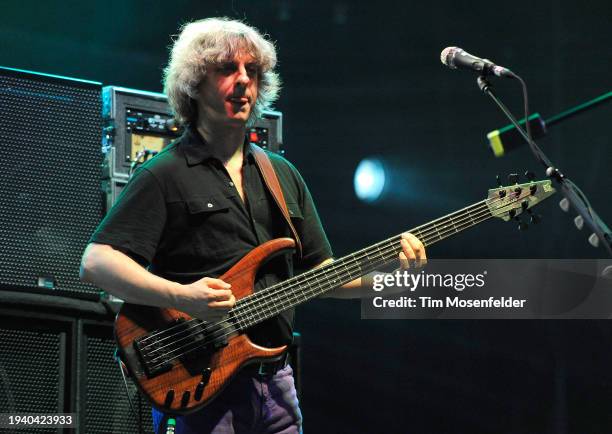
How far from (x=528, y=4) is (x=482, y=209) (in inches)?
A: 124

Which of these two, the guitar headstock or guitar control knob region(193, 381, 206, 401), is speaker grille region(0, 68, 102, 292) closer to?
guitar control knob region(193, 381, 206, 401)

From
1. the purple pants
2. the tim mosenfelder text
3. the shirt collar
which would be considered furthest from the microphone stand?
the tim mosenfelder text

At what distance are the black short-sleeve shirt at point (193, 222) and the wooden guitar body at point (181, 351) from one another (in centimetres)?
8

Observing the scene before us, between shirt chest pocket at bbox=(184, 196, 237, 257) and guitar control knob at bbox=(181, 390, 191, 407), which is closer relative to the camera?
guitar control knob at bbox=(181, 390, 191, 407)

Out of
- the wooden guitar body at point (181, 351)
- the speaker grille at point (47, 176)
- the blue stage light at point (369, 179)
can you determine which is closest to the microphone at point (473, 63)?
the wooden guitar body at point (181, 351)

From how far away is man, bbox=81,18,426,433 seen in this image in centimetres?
278

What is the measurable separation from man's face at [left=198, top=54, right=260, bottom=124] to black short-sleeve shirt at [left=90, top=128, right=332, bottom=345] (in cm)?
13

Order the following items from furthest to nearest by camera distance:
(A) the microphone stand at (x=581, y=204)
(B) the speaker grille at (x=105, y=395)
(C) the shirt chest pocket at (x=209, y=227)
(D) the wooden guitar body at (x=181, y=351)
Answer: (B) the speaker grille at (x=105, y=395) → (C) the shirt chest pocket at (x=209, y=227) → (D) the wooden guitar body at (x=181, y=351) → (A) the microphone stand at (x=581, y=204)

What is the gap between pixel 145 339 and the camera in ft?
9.35

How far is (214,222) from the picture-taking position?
2.92 m

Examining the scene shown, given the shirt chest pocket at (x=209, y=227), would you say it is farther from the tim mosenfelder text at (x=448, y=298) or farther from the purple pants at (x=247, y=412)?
the tim mosenfelder text at (x=448, y=298)

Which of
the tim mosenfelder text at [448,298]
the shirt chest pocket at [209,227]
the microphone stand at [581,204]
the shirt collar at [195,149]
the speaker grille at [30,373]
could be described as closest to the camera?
the microphone stand at [581,204]

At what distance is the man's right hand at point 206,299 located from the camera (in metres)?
2.74

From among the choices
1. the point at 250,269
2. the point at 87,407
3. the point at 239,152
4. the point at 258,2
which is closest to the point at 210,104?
the point at 239,152
